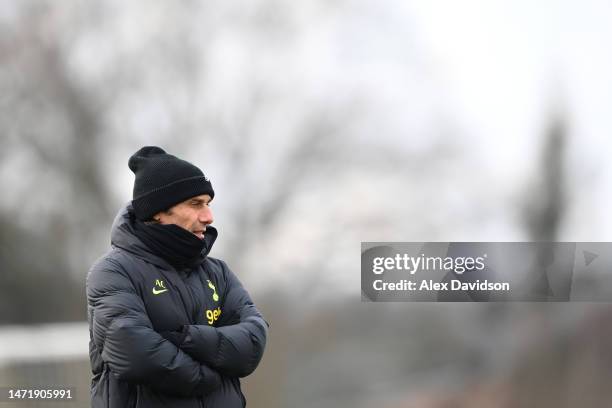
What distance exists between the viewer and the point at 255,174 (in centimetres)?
315

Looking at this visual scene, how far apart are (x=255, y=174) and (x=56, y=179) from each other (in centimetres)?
85

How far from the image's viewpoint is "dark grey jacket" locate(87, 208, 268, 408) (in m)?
1.58

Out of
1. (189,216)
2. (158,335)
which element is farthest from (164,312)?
(189,216)

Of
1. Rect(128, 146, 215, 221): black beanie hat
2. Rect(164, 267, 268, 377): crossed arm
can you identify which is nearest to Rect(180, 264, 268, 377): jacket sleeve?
Rect(164, 267, 268, 377): crossed arm

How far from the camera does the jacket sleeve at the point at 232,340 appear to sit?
1648 millimetres

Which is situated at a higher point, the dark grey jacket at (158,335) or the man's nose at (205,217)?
the man's nose at (205,217)

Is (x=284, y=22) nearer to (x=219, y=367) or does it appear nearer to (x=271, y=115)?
(x=271, y=115)

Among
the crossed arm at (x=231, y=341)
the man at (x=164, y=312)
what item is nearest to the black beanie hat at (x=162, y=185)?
the man at (x=164, y=312)

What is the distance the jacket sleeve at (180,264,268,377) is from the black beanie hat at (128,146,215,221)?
266mm

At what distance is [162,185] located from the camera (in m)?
1.71

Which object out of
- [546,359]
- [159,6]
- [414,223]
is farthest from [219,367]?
[159,6]

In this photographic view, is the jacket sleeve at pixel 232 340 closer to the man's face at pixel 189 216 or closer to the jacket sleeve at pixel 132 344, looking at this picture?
the jacket sleeve at pixel 132 344

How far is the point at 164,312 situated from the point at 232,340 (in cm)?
16

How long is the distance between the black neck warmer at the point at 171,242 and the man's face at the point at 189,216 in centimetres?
3
